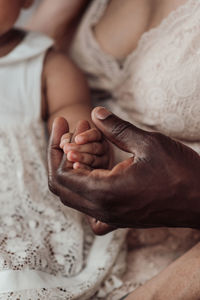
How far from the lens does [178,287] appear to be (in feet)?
2.39

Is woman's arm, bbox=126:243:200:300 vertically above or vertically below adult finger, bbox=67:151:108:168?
below

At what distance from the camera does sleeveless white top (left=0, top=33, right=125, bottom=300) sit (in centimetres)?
75

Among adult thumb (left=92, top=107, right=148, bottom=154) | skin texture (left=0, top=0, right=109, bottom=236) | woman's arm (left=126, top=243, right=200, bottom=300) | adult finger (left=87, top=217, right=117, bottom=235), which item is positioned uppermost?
adult thumb (left=92, top=107, right=148, bottom=154)

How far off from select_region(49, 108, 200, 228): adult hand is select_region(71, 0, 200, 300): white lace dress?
252 millimetres

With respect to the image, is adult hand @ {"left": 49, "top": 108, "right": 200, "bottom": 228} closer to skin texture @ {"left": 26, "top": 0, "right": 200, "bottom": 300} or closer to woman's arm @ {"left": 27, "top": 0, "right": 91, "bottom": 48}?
skin texture @ {"left": 26, "top": 0, "right": 200, "bottom": 300}

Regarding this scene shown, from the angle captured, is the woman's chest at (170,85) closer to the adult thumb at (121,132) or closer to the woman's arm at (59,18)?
the adult thumb at (121,132)

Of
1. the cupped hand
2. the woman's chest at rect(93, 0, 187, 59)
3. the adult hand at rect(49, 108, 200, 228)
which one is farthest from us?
the woman's chest at rect(93, 0, 187, 59)

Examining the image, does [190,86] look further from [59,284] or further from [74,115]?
[59,284]

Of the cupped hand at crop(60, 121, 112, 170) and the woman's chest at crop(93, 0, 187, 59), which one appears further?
the woman's chest at crop(93, 0, 187, 59)

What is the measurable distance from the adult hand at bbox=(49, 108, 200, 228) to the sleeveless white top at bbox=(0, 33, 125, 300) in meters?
0.17

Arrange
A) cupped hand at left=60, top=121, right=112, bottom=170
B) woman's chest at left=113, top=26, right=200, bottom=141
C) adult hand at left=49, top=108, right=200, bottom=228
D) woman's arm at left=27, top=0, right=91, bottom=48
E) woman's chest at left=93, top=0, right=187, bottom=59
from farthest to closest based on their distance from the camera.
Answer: woman's arm at left=27, top=0, right=91, bottom=48
woman's chest at left=93, top=0, right=187, bottom=59
woman's chest at left=113, top=26, right=200, bottom=141
cupped hand at left=60, top=121, right=112, bottom=170
adult hand at left=49, top=108, right=200, bottom=228

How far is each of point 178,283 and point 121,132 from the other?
288 mm

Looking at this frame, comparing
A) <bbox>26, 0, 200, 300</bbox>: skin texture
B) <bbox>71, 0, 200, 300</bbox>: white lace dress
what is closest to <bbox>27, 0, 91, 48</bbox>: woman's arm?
<bbox>26, 0, 200, 300</bbox>: skin texture

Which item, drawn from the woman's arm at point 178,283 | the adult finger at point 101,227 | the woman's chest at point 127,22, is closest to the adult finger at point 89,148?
the adult finger at point 101,227
